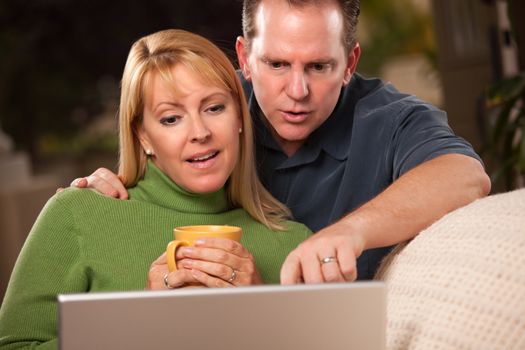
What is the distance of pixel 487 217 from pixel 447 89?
12.3 feet

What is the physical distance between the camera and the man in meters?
1.87

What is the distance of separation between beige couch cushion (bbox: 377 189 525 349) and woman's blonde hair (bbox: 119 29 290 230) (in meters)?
0.47

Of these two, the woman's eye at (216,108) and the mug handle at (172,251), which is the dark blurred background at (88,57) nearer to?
the woman's eye at (216,108)

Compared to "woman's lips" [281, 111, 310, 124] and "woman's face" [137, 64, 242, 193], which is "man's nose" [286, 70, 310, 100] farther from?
"woman's face" [137, 64, 242, 193]

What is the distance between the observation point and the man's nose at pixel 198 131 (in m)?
1.59

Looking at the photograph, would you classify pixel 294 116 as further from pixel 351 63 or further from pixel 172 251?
pixel 172 251

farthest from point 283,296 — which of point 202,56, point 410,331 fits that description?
point 202,56

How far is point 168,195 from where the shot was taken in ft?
5.56

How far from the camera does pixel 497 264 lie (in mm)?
1243

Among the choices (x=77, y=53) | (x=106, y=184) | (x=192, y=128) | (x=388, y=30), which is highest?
(x=192, y=128)

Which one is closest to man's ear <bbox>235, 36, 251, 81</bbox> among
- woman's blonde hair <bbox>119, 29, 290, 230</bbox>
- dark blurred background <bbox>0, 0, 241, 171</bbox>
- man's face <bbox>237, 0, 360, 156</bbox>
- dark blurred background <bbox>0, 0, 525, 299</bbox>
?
man's face <bbox>237, 0, 360, 156</bbox>

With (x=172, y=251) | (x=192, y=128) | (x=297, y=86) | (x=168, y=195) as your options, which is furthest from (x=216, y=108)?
(x=172, y=251)

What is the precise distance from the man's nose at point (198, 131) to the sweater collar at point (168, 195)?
0.14 metres

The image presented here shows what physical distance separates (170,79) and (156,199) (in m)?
0.26
